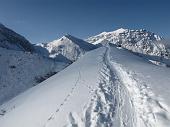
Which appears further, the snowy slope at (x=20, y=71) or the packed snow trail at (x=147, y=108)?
the snowy slope at (x=20, y=71)

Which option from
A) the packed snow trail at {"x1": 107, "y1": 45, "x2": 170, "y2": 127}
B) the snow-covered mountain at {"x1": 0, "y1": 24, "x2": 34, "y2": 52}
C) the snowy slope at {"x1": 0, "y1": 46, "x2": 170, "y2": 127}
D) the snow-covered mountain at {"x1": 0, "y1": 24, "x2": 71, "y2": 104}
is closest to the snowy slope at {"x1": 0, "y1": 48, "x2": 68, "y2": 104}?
the snow-covered mountain at {"x1": 0, "y1": 24, "x2": 71, "y2": 104}

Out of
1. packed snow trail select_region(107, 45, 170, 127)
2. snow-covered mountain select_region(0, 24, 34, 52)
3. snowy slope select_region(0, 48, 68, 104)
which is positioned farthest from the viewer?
snow-covered mountain select_region(0, 24, 34, 52)

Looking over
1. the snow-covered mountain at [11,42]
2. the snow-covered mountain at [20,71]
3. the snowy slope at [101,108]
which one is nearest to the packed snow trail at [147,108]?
the snowy slope at [101,108]

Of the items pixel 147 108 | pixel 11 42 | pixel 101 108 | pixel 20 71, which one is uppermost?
pixel 147 108

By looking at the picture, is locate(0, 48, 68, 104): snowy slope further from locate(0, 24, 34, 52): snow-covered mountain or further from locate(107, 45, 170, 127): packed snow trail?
locate(0, 24, 34, 52): snow-covered mountain

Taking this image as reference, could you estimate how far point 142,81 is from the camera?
67.7 feet

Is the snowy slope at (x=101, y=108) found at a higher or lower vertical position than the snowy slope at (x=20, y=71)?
higher

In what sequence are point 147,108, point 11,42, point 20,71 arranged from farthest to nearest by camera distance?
point 11,42 < point 20,71 < point 147,108

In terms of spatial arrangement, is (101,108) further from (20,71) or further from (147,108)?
(20,71)

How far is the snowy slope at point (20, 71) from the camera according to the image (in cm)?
3706

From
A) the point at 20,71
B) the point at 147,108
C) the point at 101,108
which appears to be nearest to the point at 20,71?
the point at 20,71

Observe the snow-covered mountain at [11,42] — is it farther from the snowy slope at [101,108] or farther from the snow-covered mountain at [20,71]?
the snowy slope at [101,108]

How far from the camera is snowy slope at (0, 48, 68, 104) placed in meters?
37.1

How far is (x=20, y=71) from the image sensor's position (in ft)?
143
